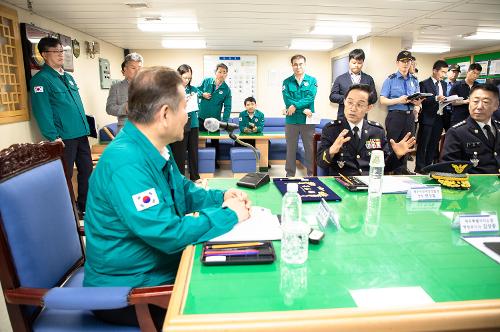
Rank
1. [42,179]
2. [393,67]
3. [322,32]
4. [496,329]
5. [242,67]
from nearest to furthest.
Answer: [496,329]
[42,179]
[322,32]
[393,67]
[242,67]

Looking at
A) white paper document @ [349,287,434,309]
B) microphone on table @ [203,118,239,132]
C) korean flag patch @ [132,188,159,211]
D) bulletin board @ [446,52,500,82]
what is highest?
bulletin board @ [446,52,500,82]

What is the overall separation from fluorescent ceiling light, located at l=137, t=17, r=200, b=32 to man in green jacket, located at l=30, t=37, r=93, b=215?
57.5 inches

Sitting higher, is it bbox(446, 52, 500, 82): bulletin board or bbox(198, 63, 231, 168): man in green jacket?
bbox(446, 52, 500, 82): bulletin board

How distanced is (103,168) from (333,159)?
154 cm

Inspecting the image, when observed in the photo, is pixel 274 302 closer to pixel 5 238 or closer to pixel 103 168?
pixel 103 168

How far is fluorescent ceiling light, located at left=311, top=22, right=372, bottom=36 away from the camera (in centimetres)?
451

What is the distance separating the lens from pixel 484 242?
1.08m

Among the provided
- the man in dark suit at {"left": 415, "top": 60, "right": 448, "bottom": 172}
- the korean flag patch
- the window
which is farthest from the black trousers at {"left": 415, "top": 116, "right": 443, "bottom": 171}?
the window

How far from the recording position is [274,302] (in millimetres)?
773

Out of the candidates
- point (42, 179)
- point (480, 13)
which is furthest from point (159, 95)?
point (480, 13)

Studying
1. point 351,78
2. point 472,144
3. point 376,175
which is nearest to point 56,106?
point 376,175

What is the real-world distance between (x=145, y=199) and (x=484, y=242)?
1.09 m

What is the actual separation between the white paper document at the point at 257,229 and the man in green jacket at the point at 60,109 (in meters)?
2.34

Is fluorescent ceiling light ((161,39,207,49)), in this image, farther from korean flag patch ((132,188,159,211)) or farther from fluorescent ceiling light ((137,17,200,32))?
korean flag patch ((132,188,159,211))
